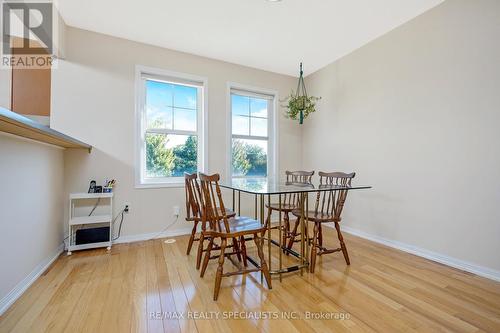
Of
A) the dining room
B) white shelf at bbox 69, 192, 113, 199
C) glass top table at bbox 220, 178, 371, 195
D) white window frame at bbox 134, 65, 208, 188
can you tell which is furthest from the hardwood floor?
white window frame at bbox 134, 65, 208, 188

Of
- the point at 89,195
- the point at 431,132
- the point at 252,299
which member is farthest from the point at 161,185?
the point at 431,132

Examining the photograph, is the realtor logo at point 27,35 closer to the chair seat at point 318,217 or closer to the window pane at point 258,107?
the window pane at point 258,107

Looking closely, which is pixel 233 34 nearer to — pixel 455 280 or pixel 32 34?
pixel 32 34

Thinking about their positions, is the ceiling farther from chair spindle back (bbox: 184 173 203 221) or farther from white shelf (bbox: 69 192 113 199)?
white shelf (bbox: 69 192 113 199)

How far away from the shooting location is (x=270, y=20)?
252 centimetres

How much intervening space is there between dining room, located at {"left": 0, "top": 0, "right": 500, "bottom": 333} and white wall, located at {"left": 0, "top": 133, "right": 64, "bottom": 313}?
0.02 meters

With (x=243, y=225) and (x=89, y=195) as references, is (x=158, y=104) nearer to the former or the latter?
(x=89, y=195)

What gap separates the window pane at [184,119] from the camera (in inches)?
125

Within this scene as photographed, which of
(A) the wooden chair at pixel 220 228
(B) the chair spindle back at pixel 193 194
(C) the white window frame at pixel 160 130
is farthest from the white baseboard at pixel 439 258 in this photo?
(C) the white window frame at pixel 160 130

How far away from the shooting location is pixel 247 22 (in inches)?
100

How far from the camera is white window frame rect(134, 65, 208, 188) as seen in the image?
9.37 feet

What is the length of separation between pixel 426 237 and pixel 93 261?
3430mm

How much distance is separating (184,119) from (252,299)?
2502mm

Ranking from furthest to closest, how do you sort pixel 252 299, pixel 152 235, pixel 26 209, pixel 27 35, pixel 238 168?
pixel 238 168 → pixel 152 235 → pixel 27 35 → pixel 26 209 → pixel 252 299
